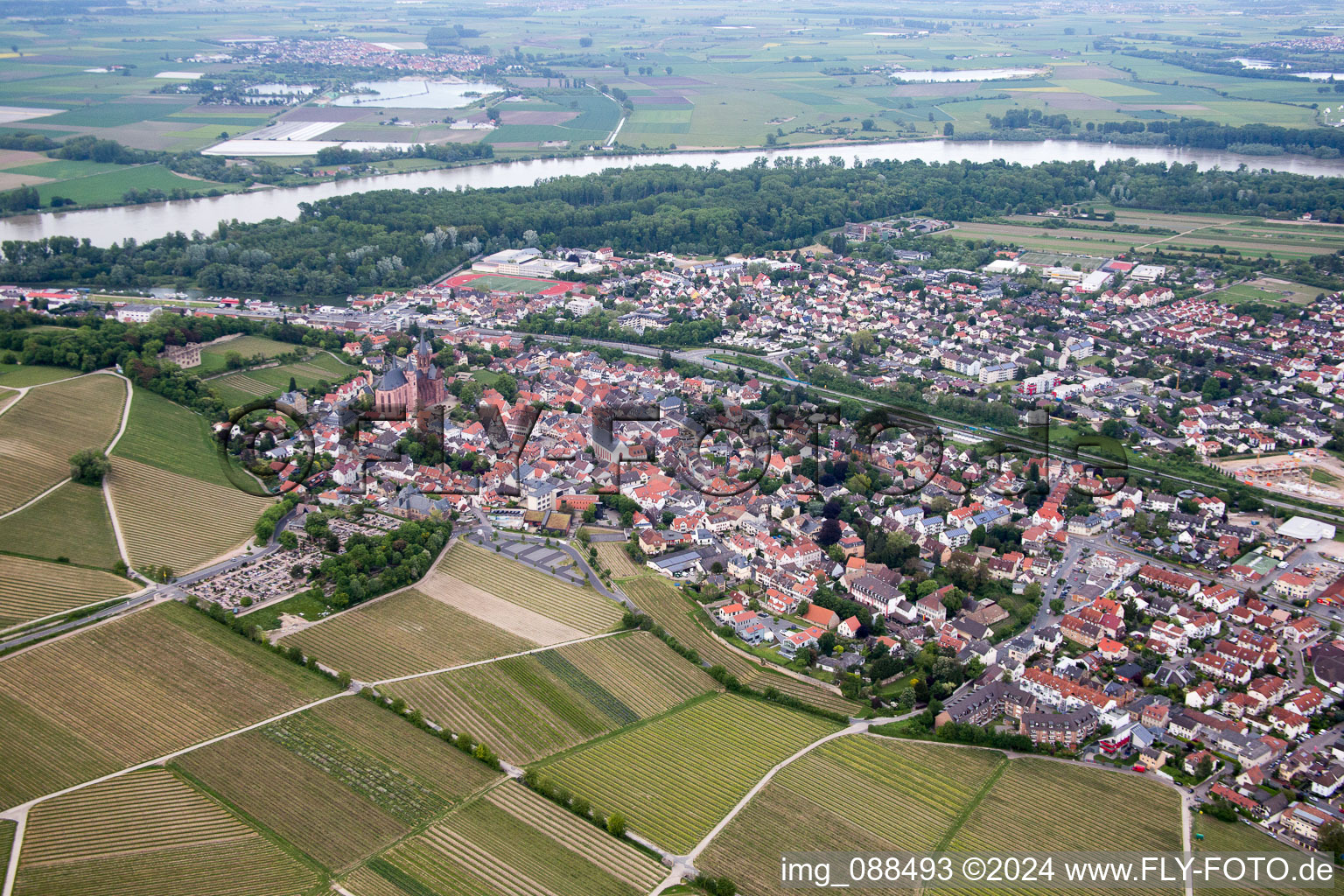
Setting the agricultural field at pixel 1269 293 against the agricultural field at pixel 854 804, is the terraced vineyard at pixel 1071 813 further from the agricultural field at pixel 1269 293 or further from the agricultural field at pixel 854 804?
the agricultural field at pixel 1269 293

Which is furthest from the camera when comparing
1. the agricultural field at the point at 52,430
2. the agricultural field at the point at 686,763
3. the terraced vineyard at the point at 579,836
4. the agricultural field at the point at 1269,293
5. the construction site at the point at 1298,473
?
the agricultural field at the point at 1269,293

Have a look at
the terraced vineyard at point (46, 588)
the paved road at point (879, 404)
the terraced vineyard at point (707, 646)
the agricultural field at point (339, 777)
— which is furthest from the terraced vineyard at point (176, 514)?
the paved road at point (879, 404)

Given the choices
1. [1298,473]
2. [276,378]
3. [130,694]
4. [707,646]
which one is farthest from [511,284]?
[1298,473]

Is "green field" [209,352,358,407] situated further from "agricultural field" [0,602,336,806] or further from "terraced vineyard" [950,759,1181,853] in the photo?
"terraced vineyard" [950,759,1181,853]

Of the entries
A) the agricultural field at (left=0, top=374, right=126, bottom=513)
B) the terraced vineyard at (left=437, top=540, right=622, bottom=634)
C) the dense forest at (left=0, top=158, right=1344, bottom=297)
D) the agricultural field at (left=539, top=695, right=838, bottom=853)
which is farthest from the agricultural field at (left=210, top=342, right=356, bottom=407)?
the agricultural field at (left=539, top=695, right=838, bottom=853)

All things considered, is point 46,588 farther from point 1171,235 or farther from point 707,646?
point 1171,235

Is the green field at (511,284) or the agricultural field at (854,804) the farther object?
the green field at (511,284)

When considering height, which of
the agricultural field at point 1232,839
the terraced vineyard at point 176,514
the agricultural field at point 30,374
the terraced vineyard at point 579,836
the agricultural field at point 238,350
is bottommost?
the agricultural field at point 1232,839
